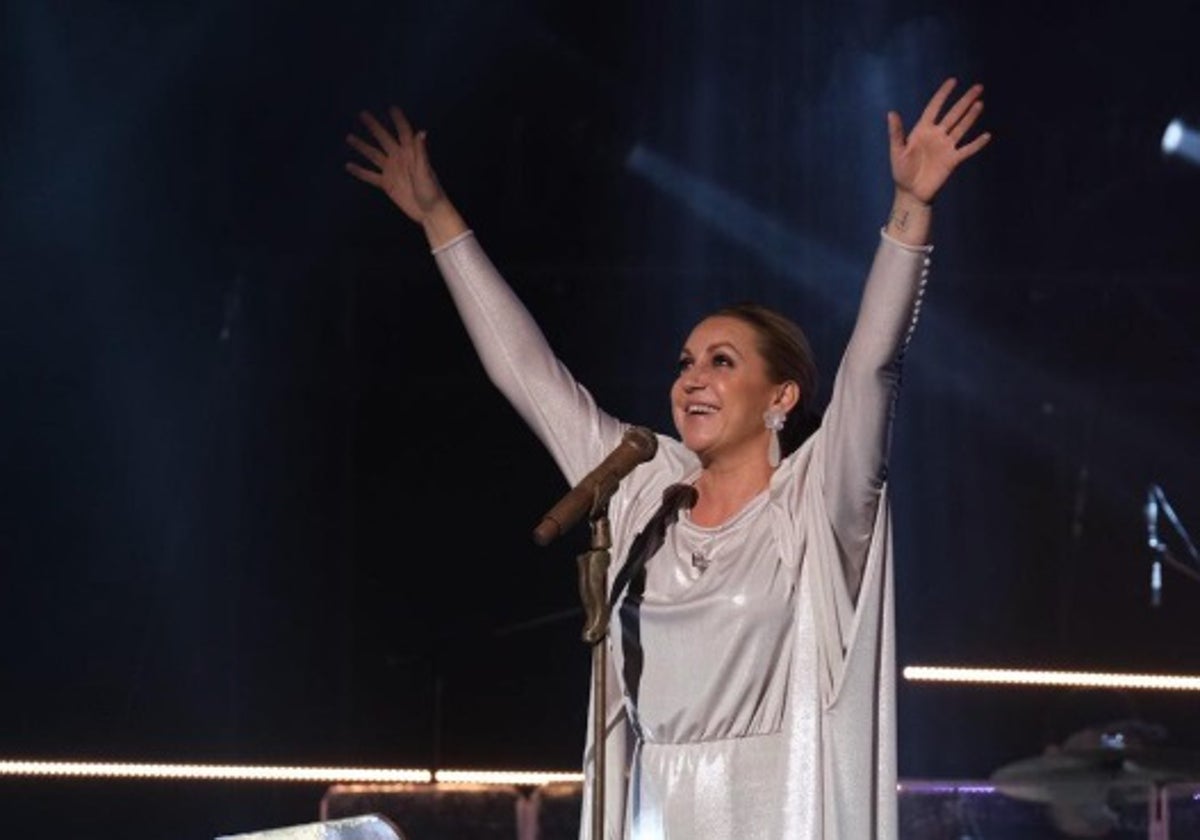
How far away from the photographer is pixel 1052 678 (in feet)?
24.2

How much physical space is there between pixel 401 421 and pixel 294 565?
58cm

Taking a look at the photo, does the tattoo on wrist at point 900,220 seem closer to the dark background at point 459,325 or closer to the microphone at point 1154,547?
the dark background at point 459,325

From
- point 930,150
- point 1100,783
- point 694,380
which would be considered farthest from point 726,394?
point 1100,783

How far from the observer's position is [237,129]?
25.5 ft

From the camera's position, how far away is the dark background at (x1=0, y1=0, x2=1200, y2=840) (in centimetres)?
774

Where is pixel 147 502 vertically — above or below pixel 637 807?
above

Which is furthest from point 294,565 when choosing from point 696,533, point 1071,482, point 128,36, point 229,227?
point 696,533

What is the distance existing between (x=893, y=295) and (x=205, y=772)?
417cm

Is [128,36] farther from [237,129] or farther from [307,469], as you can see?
[307,469]

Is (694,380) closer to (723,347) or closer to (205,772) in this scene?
(723,347)

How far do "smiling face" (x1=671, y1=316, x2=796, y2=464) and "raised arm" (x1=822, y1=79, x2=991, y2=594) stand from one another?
300 mm

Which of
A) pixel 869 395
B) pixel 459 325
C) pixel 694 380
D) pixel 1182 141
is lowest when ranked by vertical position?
pixel 869 395

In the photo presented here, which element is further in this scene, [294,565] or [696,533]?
[294,565]

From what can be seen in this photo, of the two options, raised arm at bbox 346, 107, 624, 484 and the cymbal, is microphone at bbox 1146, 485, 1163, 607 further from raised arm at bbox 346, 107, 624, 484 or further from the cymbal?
raised arm at bbox 346, 107, 624, 484
